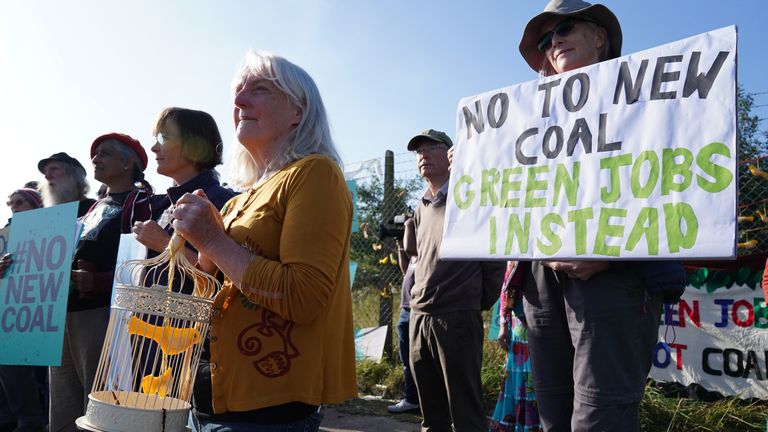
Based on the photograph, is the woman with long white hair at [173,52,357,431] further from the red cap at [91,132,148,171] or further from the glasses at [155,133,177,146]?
the red cap at [91,132,148,171]

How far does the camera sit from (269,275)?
4.66 feet

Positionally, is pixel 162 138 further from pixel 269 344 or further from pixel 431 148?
pixel 431 148

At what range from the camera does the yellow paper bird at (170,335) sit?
1541mm

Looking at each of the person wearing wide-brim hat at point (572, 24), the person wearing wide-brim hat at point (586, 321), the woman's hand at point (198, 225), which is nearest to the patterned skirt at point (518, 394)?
the person wearing wide-brim hat at point (586, 321)

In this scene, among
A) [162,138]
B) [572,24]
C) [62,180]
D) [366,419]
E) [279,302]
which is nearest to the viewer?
[279,302]

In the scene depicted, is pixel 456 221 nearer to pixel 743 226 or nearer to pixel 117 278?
pixel 117 278

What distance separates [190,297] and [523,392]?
7.41ft

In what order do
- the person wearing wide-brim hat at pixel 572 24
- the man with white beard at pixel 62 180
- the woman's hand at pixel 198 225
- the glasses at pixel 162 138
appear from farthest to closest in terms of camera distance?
the man with white beard at pixel 62 180 < the glasses at pixel 162 138 < the person wearing wide-brim hat at pixel 572 24 < the woman's hand at pixel 198 225

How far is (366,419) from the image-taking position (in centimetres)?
454

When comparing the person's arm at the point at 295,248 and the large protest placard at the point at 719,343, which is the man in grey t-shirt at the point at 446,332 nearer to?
the large protest placard at the point at 719,343

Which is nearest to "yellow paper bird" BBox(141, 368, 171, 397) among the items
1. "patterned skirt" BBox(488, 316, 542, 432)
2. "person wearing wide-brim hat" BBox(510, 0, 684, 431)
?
"person wearing wide-brim hat" BBox(510, 0, 684, 431)

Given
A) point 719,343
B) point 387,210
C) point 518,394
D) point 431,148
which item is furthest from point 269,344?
point 387,210

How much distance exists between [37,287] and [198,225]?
207 centimetres

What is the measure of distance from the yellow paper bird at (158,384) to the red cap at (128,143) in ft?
6.63
